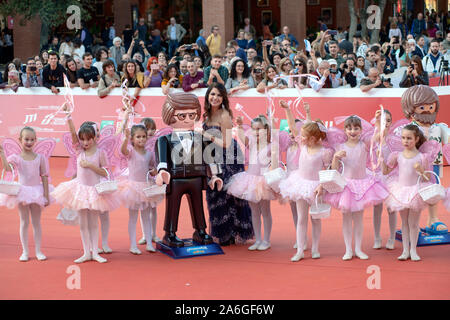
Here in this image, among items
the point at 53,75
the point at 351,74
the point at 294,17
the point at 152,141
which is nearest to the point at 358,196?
the point at 152,141

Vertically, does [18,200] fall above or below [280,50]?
below

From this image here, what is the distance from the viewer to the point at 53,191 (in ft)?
23.5

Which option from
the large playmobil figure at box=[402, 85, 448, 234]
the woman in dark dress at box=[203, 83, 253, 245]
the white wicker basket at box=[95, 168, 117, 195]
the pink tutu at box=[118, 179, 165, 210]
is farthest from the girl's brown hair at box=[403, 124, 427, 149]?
the white wicker basket at box=[95, 168, 117, 195]

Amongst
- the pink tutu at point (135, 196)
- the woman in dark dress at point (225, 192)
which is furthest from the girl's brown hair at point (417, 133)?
the pink tutu at point (135, 196)

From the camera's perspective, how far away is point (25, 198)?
701 centimetres

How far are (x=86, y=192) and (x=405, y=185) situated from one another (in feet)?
9.89

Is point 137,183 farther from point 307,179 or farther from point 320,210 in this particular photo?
point 320,210

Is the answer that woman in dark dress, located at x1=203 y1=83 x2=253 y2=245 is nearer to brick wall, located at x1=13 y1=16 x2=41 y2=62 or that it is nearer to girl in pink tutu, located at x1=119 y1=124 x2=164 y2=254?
girl in pink tutu, located at x1=119 y1=124 x2=164 y2=254

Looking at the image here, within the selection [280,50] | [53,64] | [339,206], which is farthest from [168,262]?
[280,50]

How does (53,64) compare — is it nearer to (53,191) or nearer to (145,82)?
(145,82)

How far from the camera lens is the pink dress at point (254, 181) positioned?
734cm

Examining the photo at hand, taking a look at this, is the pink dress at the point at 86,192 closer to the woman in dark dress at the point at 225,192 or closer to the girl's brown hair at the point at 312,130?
the woman in dark dress at the point at 225,192

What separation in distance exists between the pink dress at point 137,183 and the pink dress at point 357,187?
1784 millimetres

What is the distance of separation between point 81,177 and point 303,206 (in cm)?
215
